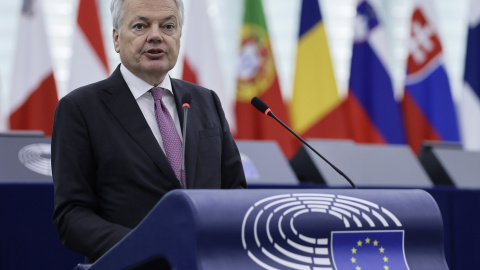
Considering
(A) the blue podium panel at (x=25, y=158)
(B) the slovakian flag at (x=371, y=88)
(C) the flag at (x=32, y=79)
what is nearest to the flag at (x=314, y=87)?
(B) the slovakian flag at (x=371, y=88)

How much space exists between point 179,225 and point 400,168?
10.6 feet

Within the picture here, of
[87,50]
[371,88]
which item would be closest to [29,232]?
[87,50]

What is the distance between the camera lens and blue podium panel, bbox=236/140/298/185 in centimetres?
376

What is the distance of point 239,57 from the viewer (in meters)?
5.64

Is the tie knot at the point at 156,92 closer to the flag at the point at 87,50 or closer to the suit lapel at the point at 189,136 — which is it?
the suit lapel at the point at 189,136

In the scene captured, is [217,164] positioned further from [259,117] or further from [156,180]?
[259,117]

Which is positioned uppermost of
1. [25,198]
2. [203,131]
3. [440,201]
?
[203,131]

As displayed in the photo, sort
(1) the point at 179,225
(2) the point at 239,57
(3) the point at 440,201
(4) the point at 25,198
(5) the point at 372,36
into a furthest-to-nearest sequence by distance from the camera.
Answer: (5) the point at 372,36, (2) the point at 239,57, (3) the point at 440,201, (4) the point at 25,198, (1) the point at 179,225

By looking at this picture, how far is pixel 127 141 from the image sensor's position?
1.74 metres

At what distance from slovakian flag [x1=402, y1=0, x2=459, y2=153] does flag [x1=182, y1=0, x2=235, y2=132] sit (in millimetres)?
1618

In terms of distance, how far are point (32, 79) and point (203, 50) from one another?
1.34 metres

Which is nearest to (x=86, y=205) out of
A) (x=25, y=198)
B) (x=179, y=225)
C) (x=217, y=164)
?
(x=217, y=164)

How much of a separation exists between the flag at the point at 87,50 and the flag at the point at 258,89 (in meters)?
1.08

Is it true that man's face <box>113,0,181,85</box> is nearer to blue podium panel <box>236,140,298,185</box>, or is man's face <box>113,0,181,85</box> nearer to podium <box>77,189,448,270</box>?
podium <box>77,189,448,270</box>
